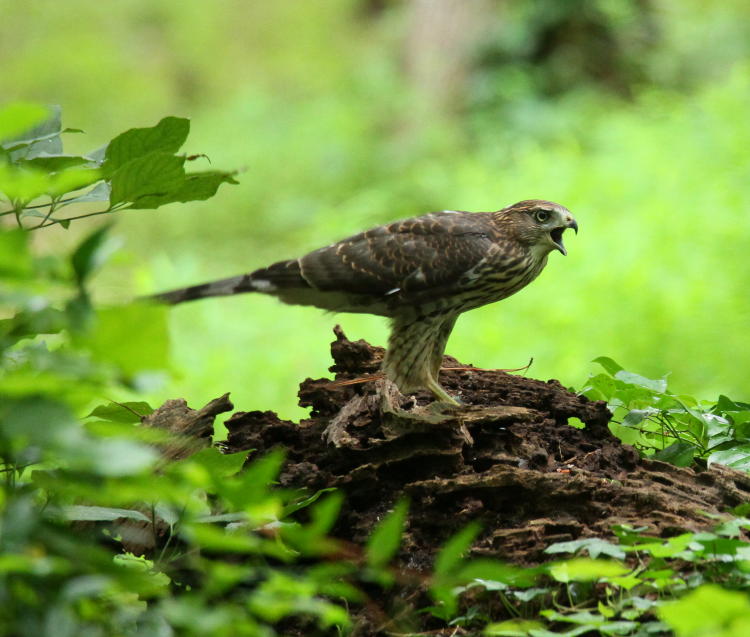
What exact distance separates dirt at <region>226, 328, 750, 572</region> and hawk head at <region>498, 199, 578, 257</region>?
1.27m

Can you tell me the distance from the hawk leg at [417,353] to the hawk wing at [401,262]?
0.42 ft

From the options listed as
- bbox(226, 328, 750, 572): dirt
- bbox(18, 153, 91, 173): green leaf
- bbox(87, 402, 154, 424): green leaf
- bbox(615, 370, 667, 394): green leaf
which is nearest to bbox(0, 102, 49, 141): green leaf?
bbox(18, 153, 91, 173): green leaf

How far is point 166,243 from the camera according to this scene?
43.9 ft

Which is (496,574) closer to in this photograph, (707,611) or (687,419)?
(707,611)

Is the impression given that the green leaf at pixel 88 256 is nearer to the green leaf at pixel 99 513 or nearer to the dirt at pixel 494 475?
the green leaf at pixel 99 513

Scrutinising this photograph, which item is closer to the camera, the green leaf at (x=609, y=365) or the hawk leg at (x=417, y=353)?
the green leaf at (x=609, y=365)

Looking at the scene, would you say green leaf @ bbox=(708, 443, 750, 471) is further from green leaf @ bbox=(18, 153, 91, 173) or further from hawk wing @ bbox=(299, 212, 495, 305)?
green leaf @ bbox=(18, 153, 91, 173)

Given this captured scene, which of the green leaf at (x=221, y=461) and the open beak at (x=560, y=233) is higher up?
the open beak at (x=560, y=233)

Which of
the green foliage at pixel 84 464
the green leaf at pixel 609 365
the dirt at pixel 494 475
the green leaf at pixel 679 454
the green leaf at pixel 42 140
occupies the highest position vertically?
the green leaf at pixel 609 365

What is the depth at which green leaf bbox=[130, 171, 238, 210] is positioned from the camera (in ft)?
7.33

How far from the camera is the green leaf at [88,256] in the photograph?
130cm

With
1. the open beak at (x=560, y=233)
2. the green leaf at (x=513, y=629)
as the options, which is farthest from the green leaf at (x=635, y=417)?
the open beak at (x=560, y=233)

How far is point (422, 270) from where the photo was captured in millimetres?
4129

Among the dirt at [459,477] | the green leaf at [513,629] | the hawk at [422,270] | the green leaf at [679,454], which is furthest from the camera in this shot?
the hawk at [422,270]
